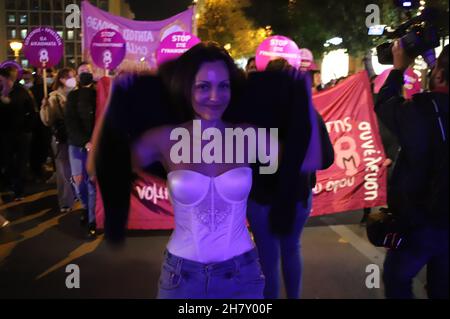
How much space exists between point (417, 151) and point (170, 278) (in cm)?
116

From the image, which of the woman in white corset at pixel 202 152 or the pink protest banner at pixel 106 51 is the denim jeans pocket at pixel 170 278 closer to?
the woman in white corset at pixel 202 152

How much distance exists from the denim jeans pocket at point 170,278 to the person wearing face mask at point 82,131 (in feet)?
10.3

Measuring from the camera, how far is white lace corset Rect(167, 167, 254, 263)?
2115 mm

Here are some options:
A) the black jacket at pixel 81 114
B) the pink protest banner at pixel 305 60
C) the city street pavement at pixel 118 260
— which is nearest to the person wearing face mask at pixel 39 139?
the city street pavement at pixel 118 260

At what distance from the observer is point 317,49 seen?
14766mm

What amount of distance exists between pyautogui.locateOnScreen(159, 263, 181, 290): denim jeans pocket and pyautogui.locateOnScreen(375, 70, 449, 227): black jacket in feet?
3.49

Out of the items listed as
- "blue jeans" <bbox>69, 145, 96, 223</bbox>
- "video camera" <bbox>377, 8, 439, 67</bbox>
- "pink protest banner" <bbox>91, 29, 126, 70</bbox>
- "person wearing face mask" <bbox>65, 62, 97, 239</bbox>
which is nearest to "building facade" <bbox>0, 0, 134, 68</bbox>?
"person wearing face mask" <bbox>65, 62, 97, 239</bbox>

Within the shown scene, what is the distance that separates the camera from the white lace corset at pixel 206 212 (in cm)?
212

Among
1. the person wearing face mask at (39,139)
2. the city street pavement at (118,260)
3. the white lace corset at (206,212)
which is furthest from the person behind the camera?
the person wearing face mask at (39,139)

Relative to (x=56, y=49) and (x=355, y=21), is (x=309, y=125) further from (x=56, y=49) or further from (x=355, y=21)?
(x=355, y=21)

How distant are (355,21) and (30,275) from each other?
661 centimetres

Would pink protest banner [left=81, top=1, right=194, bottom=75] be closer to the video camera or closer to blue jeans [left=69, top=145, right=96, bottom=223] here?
blue jeans [left=69, top=145, right=96, bottom=223]

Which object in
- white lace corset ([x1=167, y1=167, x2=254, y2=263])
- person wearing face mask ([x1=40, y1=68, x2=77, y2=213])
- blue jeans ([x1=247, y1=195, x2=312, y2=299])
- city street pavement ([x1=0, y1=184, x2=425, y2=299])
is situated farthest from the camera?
person wearing face mask ([x1=40, y1=68, x2=77, y2=213])
